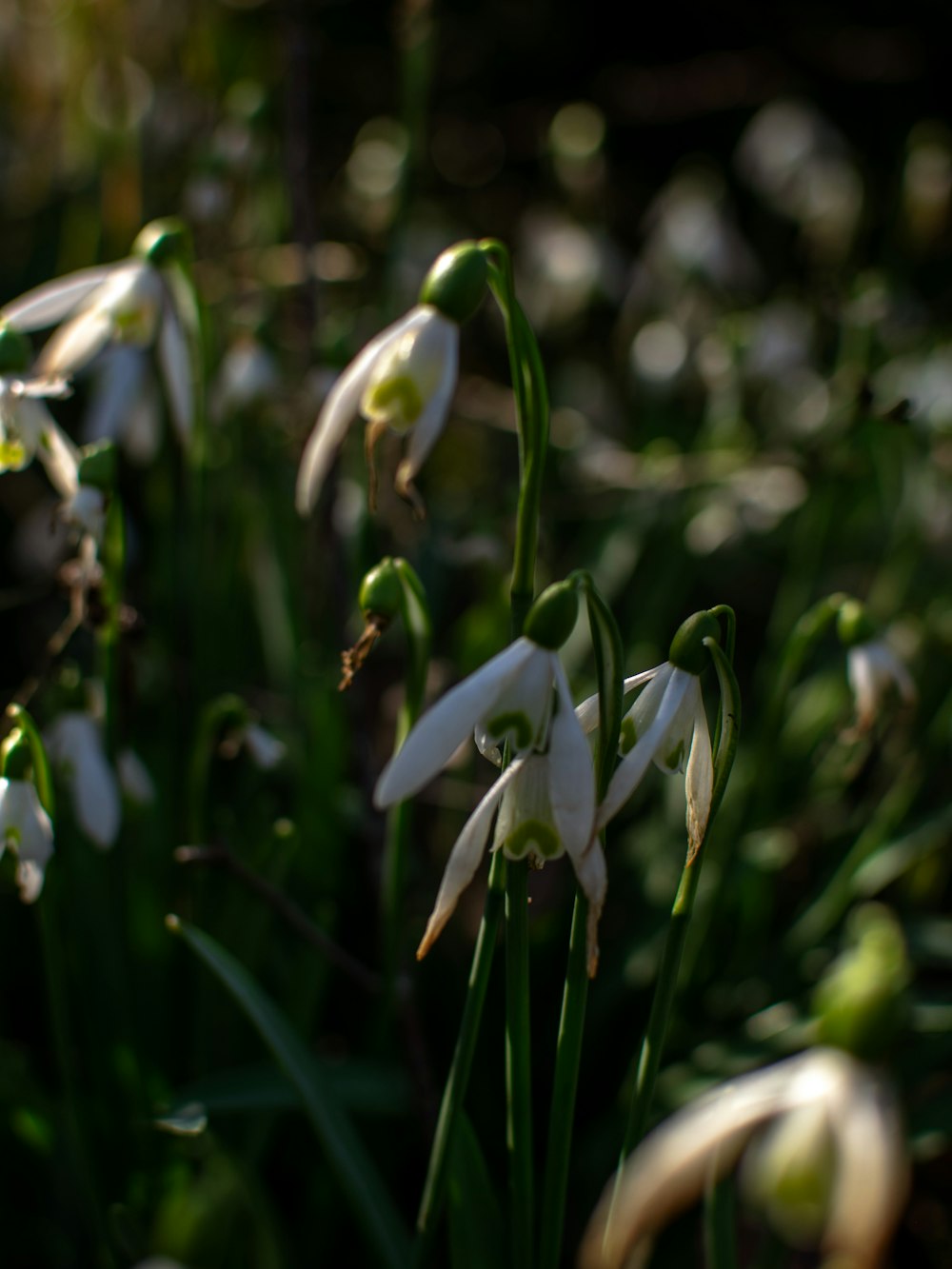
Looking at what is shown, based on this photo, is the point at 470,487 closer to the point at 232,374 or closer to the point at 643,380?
the point at 643,380

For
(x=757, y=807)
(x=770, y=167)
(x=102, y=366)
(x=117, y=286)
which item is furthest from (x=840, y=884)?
(x=770, y=167)

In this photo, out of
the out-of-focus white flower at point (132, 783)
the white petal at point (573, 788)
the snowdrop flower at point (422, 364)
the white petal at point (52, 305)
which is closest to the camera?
the white petal at point (573, 788)

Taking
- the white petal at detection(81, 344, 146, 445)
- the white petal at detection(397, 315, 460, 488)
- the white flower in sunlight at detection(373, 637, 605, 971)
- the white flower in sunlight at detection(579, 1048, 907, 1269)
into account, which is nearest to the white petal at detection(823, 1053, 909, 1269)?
the white flower in sunlight at detection(579, 1048, 907, 1269)

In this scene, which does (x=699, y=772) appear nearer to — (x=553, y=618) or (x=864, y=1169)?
(x=553, y=618)

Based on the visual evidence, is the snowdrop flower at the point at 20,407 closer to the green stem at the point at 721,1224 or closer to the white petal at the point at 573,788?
the white petal at the point at 573,788

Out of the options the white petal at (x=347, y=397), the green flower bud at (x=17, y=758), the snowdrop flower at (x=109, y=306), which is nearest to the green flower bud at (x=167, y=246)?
the snowdrop flower at (x=109, y=306)

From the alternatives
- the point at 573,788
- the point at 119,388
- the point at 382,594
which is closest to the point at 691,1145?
the point at 573,788
